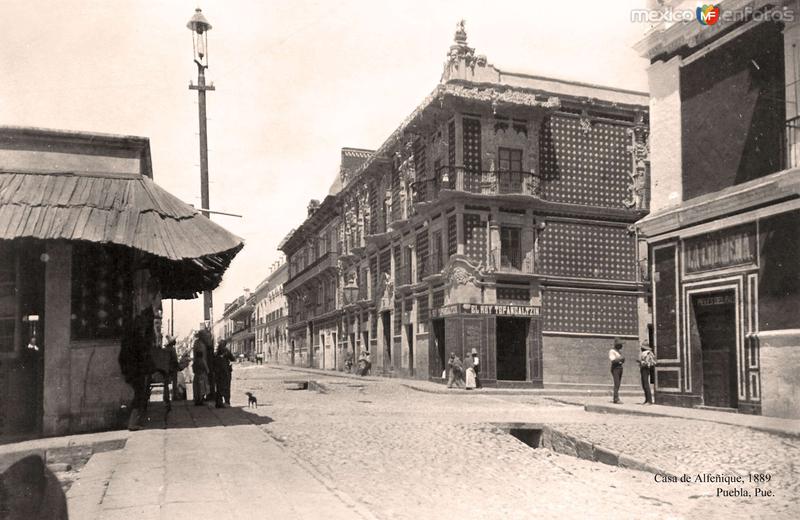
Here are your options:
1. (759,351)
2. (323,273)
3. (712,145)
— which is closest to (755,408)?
(759,351)

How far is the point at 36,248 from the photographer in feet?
30.9

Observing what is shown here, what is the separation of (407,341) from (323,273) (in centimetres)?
1661

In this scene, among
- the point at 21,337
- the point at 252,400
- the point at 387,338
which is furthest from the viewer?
the point at 387,338

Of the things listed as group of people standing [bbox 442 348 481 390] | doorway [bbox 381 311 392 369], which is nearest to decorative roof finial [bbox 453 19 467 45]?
group of people standing [bbox 442 348 481 390]

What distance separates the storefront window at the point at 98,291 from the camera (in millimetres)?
9500

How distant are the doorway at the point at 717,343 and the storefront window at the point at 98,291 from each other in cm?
1086

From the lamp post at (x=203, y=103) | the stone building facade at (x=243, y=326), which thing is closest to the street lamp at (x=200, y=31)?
the lamp post at (x=203, y=103)

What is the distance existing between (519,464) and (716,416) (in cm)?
594

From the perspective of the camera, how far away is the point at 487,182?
26016mm

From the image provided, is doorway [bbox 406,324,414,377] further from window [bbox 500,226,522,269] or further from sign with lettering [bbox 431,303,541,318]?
window [bbox 500,226,522,269]

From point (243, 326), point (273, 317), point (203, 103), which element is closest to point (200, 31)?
point (203, 103)

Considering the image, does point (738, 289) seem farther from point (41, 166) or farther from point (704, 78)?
point (41, 166)

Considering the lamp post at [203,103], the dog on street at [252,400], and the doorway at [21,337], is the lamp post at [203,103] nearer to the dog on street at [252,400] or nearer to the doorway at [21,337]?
the dog on street at [252,400]

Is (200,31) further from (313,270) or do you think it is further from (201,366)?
(313,270)
